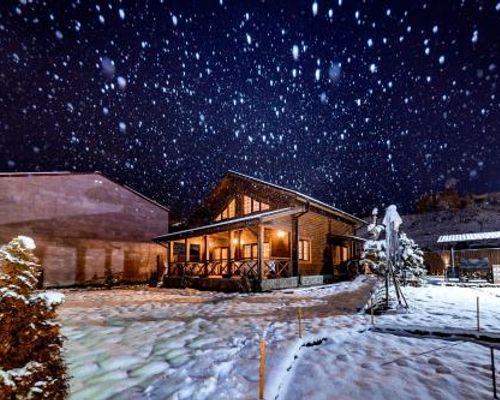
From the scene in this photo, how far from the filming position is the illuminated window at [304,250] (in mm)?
19022

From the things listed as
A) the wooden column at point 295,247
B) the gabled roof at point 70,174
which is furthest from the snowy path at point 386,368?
the gabled roof at point 70,174

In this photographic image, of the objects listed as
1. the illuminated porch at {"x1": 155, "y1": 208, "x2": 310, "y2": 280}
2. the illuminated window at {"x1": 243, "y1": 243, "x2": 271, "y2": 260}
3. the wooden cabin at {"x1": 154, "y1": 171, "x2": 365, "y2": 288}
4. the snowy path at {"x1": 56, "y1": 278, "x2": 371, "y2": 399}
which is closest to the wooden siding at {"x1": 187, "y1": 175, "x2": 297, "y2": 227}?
the wooden cabin at {"x1": 154, "y1": 171, "x2": 365, "y2": 288}

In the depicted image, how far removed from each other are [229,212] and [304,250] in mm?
6270

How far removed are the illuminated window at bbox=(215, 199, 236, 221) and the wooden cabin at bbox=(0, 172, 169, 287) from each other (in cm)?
735

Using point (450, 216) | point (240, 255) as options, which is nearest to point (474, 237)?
point (240, 255)

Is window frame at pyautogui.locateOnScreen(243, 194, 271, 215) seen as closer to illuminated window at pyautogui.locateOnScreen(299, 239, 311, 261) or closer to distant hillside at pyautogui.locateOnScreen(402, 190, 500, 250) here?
illuminated window at pyautogui.locateOnScreen(299, 239, 311, 261)

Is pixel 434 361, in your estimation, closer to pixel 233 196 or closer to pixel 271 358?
pixel 271 358

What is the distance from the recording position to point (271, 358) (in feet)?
16.3

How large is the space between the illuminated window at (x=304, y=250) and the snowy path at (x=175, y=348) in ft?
A: 29.5

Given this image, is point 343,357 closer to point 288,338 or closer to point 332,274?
point 288,338

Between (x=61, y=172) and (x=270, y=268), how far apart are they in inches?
646

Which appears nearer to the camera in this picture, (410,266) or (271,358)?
(271,358)

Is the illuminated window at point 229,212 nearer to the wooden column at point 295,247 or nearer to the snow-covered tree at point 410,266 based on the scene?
the wooden column at point 295,247

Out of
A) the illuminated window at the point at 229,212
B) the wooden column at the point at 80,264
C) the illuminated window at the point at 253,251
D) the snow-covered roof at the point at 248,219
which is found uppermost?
the illuminated window at the point at 229,212
